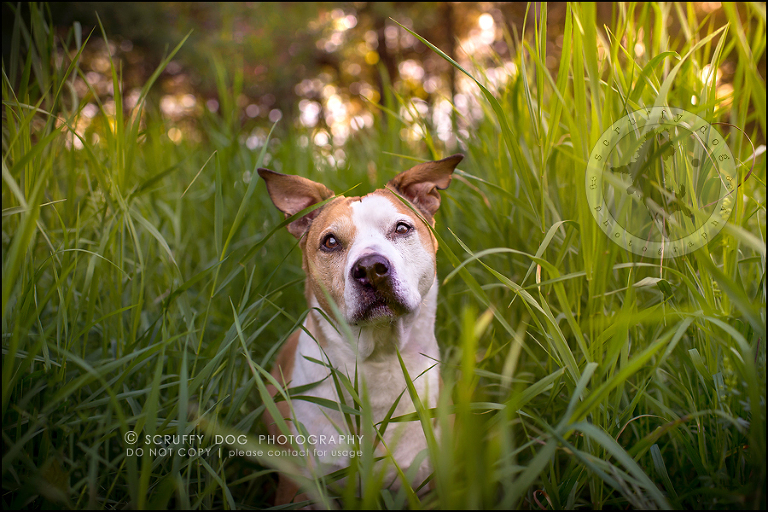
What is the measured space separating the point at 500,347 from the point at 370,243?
740 mm

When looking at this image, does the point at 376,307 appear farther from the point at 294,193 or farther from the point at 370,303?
the point at 294,193

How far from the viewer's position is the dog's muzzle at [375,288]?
1.68 metres

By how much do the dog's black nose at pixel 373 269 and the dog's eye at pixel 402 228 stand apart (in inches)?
12.9

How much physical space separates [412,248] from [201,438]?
1.17 meters

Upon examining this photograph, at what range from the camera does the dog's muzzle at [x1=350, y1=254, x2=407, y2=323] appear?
168cm

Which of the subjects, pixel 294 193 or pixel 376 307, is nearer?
pixel 376 307

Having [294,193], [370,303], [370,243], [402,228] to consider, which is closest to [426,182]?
[402,228]

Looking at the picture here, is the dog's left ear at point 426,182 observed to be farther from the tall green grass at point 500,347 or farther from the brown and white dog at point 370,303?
the tall green grass at point 500,347

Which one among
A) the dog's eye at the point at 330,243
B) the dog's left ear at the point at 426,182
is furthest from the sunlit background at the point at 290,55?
the dog's eye at the point at 330,243

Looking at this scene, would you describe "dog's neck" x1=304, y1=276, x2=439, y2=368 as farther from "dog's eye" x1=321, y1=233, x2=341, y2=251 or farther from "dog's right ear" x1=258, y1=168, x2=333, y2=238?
"dog's right ear" x1=258, y1=168, x2=333, y2=238

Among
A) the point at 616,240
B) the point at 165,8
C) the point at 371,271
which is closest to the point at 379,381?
the point at 371,271

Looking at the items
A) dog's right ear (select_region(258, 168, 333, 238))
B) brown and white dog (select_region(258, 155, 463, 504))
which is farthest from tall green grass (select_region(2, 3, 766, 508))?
dog's right ear (select_region(258, 168, 333, 238))

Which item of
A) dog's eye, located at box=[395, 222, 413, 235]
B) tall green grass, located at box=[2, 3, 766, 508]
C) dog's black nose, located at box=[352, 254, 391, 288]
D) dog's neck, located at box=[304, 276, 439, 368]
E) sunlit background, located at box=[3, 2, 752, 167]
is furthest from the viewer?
sunlit background, located at box=[3, 2, 752, 167]

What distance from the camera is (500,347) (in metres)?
Result: 1.80
